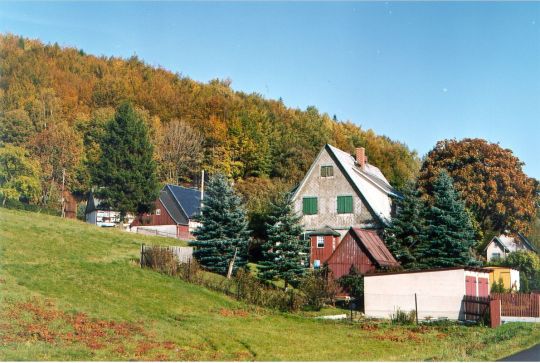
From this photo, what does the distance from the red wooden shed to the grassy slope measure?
14.3 meters

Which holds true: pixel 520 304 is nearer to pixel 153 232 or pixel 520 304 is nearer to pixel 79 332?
pixel 79 332

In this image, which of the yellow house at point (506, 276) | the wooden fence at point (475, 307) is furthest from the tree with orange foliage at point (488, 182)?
the wooden fence at point (475, 307)

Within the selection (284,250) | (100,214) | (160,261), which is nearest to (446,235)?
(284,250)

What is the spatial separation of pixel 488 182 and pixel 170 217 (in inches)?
1316

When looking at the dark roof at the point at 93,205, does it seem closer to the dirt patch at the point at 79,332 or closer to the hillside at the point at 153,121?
the hillside at the point at 153,121

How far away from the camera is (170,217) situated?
72188 millimetres

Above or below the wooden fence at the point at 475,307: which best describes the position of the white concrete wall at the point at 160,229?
above

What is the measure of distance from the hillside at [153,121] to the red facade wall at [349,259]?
1539 inches

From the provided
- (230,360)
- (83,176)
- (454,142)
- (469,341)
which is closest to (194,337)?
(230,360)

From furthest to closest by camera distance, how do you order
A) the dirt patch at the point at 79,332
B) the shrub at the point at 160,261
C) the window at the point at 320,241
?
1. the window at the point at 320,241
2. the shrub at the point at 160,261
3. the dirt patch at the point at 79,332

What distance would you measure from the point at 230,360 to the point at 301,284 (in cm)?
2028

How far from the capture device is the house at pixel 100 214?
73188 millimetres

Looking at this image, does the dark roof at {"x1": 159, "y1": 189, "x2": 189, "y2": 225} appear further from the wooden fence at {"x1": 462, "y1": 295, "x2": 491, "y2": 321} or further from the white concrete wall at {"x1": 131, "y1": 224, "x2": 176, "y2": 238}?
the wooden fence at {"x1": 462, "y1": 295, "x2": 491, "y2": 321}

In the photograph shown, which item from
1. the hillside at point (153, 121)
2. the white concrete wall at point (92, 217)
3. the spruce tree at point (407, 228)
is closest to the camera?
the spruce tree at point (407, 228)
